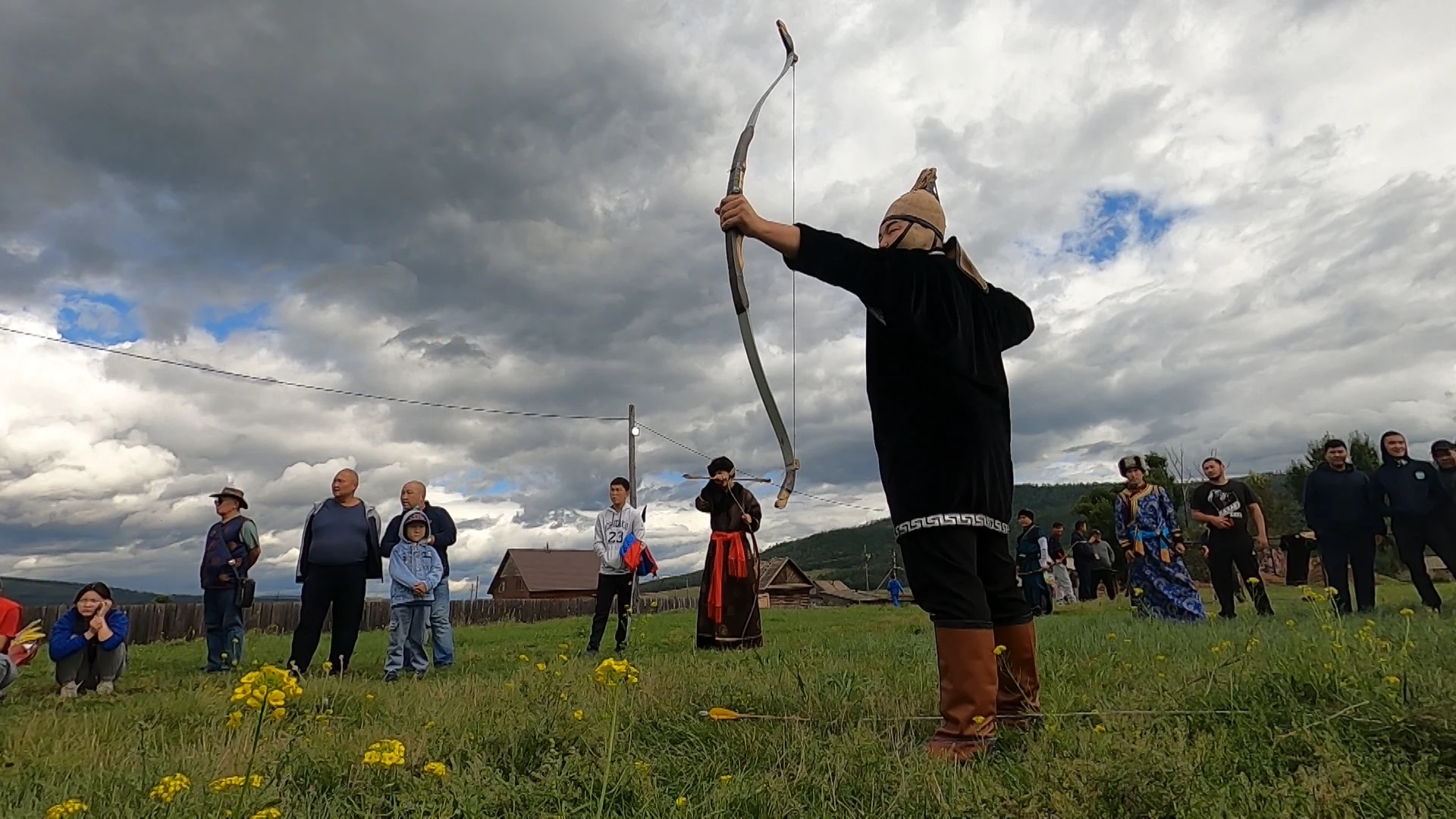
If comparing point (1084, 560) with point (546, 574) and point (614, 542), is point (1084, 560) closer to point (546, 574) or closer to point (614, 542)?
point (614, 542)

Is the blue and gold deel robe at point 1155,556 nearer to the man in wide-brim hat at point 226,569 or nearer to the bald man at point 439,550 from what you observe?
the bald man at point 439,550

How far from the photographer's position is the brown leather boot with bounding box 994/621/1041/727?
321 centimetres

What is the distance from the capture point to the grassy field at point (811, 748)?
2168 mm

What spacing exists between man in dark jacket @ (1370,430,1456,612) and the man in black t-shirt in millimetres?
1044

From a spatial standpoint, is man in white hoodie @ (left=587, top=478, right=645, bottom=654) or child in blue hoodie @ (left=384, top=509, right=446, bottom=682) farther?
man in white hoodie @ (left=587, top=478, right=645, bottom=654)

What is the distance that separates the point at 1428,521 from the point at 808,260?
26.3ft

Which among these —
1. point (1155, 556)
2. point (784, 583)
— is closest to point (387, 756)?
point (1155, 556)

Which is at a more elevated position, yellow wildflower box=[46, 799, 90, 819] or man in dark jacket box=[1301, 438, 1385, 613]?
man in dark jacket box=[1301, 438, 1385, 613]

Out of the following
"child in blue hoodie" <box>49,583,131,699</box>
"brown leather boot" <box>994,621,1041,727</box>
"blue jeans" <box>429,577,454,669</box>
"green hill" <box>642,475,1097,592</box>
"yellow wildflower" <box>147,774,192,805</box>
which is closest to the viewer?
"yellow wildflower" <box>147,774,192,805</box>

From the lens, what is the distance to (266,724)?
3.67m

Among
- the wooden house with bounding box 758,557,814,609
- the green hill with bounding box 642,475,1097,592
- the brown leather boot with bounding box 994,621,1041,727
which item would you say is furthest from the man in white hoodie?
the green hill with bounding box 642,475,1097,592

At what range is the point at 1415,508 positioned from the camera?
788 cm

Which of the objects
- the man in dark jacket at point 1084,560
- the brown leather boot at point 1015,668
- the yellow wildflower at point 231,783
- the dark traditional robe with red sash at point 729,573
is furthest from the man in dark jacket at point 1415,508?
the man in dark jacket at point 1084,560

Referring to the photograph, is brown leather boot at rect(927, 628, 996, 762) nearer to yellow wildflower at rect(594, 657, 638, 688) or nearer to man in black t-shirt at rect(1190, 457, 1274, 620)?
yellow wildflower at rect(594, 657, 638, 688)
